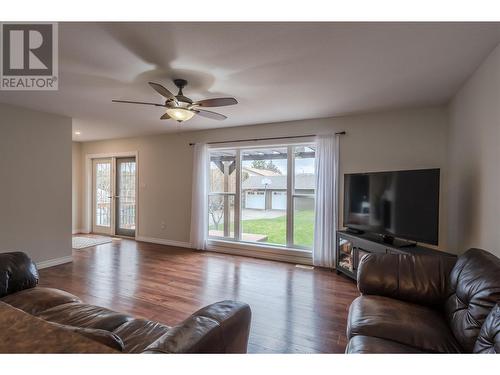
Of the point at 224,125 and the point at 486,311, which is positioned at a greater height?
the point at 224,125

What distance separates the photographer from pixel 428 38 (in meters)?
1.91

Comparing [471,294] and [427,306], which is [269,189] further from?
[471,294]

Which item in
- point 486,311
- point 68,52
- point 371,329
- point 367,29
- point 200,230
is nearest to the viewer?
point 486,311

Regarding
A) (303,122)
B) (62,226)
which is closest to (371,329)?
(303,122)

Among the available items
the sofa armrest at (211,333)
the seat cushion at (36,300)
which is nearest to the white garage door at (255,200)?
the seat cushion at (36,300)

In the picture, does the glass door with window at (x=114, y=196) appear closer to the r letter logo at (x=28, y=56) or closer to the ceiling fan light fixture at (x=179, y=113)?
the r letter logo at (x=28, y=56)

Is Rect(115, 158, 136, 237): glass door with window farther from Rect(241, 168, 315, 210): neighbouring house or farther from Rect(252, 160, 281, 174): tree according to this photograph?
Rect(252, 160, 281, 174): tree

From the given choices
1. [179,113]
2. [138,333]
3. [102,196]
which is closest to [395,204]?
[179,113]

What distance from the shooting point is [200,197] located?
5109 mm

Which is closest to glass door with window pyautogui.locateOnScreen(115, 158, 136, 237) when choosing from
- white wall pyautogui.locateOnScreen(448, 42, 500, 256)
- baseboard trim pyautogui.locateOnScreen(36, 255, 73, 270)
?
baseboard trim pyautogui.locateOnScreen(36, 255, 73, 270)

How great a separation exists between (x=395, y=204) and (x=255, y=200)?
2.45 m

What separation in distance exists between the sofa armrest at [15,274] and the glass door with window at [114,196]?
432 cm
